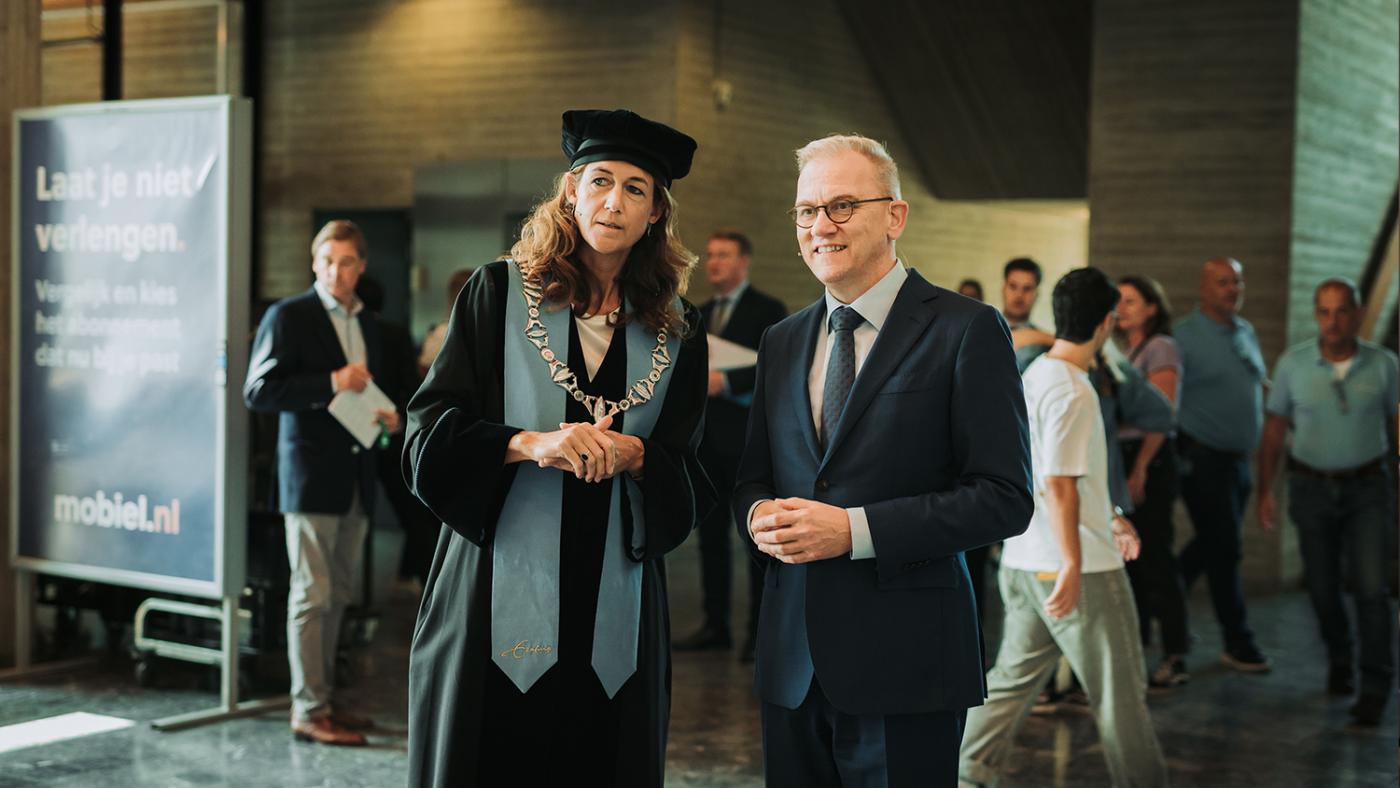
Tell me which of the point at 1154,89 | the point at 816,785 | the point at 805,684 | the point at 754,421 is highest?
the point at 1154,89

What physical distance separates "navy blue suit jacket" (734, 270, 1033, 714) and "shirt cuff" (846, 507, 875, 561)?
11 millimetres

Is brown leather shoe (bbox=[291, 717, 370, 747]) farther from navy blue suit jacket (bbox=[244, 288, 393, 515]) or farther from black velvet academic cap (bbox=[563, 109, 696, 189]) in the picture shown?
black velvet academic cap (bbox=[563, 109, 696, 189])

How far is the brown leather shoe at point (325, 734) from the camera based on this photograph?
4664 mm

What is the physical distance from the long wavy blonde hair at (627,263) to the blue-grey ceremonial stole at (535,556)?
5cm

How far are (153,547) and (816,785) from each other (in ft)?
11.3

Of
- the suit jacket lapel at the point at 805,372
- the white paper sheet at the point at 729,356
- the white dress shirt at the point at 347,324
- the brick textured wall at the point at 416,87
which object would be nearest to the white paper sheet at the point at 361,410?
the white dress shirt at the point at 347,324

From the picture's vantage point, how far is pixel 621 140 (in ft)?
8.30

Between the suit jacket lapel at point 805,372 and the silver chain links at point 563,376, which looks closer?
the suit jacket lapel at point 805,372

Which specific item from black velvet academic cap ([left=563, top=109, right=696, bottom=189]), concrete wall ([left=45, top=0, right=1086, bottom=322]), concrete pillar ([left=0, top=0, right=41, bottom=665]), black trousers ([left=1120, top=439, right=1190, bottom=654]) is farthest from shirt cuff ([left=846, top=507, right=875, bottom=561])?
concrete wall ([left=45, top=0, right=1086, bottom=322])

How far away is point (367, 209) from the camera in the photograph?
417 inches

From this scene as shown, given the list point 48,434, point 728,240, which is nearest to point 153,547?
point 48,434

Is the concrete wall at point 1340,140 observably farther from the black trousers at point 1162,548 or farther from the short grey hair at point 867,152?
the short grey hair at point 867,152

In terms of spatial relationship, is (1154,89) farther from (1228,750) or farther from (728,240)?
(1228,750)

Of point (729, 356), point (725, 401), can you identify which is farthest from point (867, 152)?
point (725, 401)
